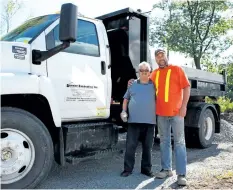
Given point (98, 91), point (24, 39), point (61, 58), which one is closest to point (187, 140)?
point (98, 91)

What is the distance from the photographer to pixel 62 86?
423cm

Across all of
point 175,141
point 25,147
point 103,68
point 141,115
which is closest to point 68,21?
point 103,68

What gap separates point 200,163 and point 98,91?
229cm

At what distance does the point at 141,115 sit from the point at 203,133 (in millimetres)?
3068

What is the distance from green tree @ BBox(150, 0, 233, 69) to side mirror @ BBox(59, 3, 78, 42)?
2329 cm

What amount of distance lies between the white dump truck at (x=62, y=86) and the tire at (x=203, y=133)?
2.07 metres

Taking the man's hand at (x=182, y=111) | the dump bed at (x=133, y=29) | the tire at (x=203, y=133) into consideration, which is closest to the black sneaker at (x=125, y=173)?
the man's hand at (x=182, y=111)

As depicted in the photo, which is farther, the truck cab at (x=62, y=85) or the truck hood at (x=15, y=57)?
the truck hood at (x=15, y=57)

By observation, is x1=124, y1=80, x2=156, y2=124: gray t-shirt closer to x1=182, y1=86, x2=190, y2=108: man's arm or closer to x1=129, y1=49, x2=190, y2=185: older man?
x1=129, y1=49, x2=190, y2=185: older man

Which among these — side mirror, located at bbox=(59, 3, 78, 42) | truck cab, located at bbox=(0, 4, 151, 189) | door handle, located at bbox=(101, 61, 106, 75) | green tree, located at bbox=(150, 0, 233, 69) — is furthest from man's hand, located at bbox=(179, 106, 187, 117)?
green tree, located at bbox=(150, 0, 233, 69)

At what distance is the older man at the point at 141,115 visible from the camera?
450 centimetres

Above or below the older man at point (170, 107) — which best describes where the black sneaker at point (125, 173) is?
below

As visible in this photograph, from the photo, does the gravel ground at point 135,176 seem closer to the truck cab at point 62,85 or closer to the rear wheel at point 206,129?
the truck cab at point 62,85

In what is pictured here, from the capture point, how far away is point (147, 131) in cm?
463
